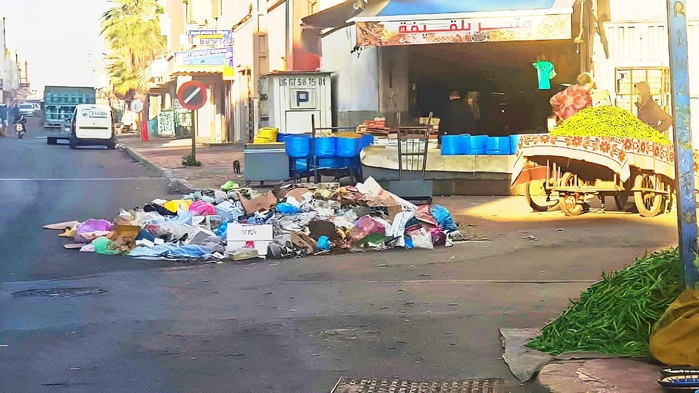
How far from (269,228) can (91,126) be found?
3125cm

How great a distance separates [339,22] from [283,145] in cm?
427

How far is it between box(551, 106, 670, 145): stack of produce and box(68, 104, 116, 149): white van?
30.3 meters

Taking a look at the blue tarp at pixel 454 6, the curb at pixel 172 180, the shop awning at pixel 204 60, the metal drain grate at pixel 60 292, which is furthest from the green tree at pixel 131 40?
the metal drain grate at pixel 60 292

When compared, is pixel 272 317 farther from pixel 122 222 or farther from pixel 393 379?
pixel 122 222

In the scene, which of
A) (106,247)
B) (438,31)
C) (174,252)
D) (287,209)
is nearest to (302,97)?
(438,31)

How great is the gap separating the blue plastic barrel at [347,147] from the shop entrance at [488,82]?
4.95 metres

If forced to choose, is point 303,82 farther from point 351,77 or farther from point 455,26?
point 455,26

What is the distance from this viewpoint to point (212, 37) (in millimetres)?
44469

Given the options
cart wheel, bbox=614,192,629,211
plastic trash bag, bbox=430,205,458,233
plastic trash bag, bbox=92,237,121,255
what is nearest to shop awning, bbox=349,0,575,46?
A: cart wheel, bbox=614,192,629,211

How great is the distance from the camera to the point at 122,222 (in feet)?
42.4

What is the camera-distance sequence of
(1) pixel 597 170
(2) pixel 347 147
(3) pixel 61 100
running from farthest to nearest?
1. (3) pixel 61 100
2. (2) pixel 347 147
3. (1) pixel 597 170

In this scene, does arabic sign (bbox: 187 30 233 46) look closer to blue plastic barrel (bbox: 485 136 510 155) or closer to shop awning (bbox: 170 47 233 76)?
shop awning (bbox: 170 47 233 76)

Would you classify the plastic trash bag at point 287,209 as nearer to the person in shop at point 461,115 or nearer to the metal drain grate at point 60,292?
the metal drain grate at point 60,292

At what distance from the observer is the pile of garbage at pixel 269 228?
11797mm
